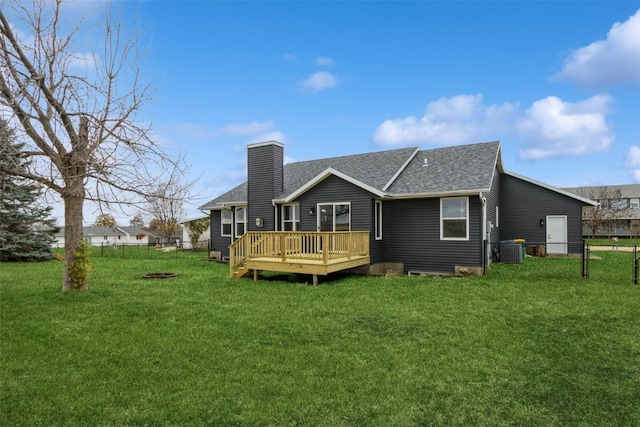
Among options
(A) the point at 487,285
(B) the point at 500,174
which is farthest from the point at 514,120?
(A) the point at 487,285

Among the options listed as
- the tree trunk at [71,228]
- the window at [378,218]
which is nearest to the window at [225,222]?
the window at [378,218]

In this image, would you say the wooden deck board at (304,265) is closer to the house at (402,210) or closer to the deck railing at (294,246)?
the house at (402,210)

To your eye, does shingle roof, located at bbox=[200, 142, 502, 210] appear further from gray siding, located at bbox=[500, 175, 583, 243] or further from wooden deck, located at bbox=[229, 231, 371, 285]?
gray siding, located at bbox=[500, 175, 583, 243]

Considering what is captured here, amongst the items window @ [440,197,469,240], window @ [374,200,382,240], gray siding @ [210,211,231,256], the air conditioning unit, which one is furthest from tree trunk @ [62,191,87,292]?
the air conditioning unit

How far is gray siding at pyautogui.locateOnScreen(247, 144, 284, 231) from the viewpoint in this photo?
597 inches

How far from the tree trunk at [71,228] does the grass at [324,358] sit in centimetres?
45

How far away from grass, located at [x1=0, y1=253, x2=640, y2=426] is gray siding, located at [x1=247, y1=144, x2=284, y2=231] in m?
6.58

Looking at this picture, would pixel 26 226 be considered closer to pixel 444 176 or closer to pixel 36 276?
pixel 36 276

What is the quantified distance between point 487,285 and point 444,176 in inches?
177

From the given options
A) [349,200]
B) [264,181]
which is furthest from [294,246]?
[264,181]

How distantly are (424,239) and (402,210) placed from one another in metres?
1.24

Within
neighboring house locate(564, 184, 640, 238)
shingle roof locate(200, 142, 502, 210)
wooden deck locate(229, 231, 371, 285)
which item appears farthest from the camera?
neighboring house locate(564, 184, 640, 238)

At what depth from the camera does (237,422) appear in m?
3.21

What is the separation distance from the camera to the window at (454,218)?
11.8 m
